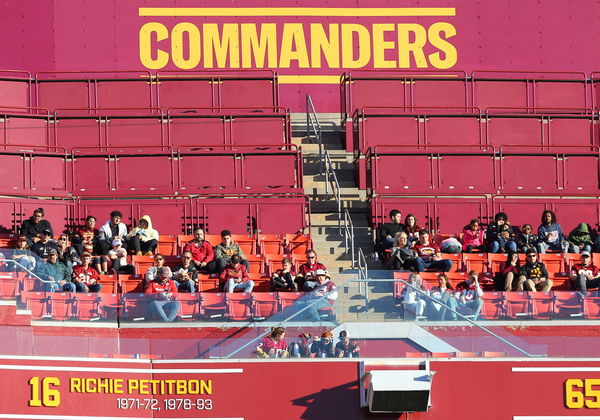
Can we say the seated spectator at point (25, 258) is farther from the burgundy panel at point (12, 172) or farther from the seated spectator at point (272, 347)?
the burgundy panel at point (12, 172)

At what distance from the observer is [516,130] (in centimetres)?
2550

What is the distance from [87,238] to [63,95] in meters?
5.85

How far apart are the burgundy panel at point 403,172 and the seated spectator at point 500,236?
2.14m

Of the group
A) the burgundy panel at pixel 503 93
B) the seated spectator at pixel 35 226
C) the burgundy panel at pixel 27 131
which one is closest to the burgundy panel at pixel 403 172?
the burgundy panel at pixel 503 93

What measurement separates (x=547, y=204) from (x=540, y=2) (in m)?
6.56

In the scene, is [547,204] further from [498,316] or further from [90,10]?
[90,10]

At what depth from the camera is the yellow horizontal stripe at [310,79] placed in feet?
92.8

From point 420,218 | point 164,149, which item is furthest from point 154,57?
point 420,218

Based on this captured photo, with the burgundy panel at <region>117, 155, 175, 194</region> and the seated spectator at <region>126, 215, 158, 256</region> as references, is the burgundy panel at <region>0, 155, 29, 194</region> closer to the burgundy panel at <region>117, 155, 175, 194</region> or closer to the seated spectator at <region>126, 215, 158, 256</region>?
A: the burgundy panel at <region>117, 155, 175, 194</region>

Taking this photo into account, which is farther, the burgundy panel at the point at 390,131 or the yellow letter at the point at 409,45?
the yellow letter at the point at 409,45

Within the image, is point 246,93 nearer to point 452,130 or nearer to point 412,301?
point 452,130

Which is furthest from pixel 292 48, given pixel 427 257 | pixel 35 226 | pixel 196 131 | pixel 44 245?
pixel 44 245

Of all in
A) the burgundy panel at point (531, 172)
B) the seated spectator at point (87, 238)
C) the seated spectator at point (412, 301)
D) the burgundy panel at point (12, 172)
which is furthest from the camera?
the burgundy panel at point (531, 172)

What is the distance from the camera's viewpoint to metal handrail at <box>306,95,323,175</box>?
24.7 metres
